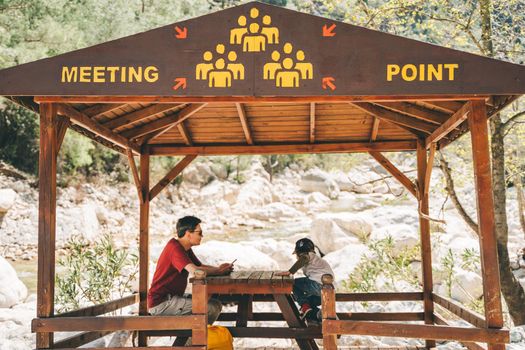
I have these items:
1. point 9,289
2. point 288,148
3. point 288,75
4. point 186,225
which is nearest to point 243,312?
point 186,225

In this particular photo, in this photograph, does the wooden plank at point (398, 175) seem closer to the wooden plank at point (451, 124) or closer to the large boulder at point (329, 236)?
the wooden plank at point (451, 124)

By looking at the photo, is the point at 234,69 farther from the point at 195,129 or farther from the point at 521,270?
the point at 521,270

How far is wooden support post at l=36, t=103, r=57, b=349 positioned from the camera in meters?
4.15

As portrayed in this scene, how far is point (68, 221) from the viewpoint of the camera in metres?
18.9

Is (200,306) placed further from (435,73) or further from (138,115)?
(435,73)

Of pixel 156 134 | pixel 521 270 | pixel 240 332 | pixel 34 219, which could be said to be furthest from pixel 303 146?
pixel 34 219

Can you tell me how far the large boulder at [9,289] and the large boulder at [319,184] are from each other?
24.0 meters

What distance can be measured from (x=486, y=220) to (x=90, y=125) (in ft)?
13.1

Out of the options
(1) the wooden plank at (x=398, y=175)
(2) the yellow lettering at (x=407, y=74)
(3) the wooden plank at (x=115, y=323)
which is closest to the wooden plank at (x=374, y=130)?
(1) the wooden plank at (x=398, y=175)

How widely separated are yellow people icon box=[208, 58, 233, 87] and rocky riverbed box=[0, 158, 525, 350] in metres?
4.24

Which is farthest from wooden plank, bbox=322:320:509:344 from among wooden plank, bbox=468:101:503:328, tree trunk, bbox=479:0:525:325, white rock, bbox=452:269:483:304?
white rock, bbox=452:269:483:304

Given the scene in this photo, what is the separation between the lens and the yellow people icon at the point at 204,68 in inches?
160

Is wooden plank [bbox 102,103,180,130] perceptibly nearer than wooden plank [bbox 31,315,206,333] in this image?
No

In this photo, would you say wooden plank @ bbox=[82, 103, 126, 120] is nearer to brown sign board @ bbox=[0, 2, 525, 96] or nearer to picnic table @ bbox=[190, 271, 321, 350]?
brown sign board @ bbox=[0, 2, 525, 96]
